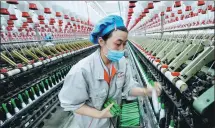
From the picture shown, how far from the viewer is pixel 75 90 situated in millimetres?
1450

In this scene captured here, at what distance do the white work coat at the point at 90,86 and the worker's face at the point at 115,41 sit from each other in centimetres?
10

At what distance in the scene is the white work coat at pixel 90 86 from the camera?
146 cm

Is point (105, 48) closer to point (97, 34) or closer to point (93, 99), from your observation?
point (97, 34)

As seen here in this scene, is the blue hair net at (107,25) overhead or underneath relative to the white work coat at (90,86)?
overhead

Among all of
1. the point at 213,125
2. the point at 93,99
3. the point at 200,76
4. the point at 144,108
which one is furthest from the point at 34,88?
the point at 213,125

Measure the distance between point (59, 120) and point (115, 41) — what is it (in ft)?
9.46

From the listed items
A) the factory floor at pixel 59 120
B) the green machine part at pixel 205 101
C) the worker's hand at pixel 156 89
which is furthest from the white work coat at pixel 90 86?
the factory floor at pixel 59 120

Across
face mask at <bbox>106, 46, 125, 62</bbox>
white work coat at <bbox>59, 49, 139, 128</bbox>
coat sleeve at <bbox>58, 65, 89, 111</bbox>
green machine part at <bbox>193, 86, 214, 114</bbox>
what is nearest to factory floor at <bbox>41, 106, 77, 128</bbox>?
white work coat at <bbox>59, 49, 139, 128</bbox>

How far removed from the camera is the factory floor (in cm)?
351

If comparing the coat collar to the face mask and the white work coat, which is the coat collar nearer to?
the white work coat

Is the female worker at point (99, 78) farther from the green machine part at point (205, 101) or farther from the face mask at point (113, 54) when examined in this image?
the green machine part at point (205, 101)

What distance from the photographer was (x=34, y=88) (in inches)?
138

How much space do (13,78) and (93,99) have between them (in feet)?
6.53

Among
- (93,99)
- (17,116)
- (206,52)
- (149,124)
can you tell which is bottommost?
(17,116)
